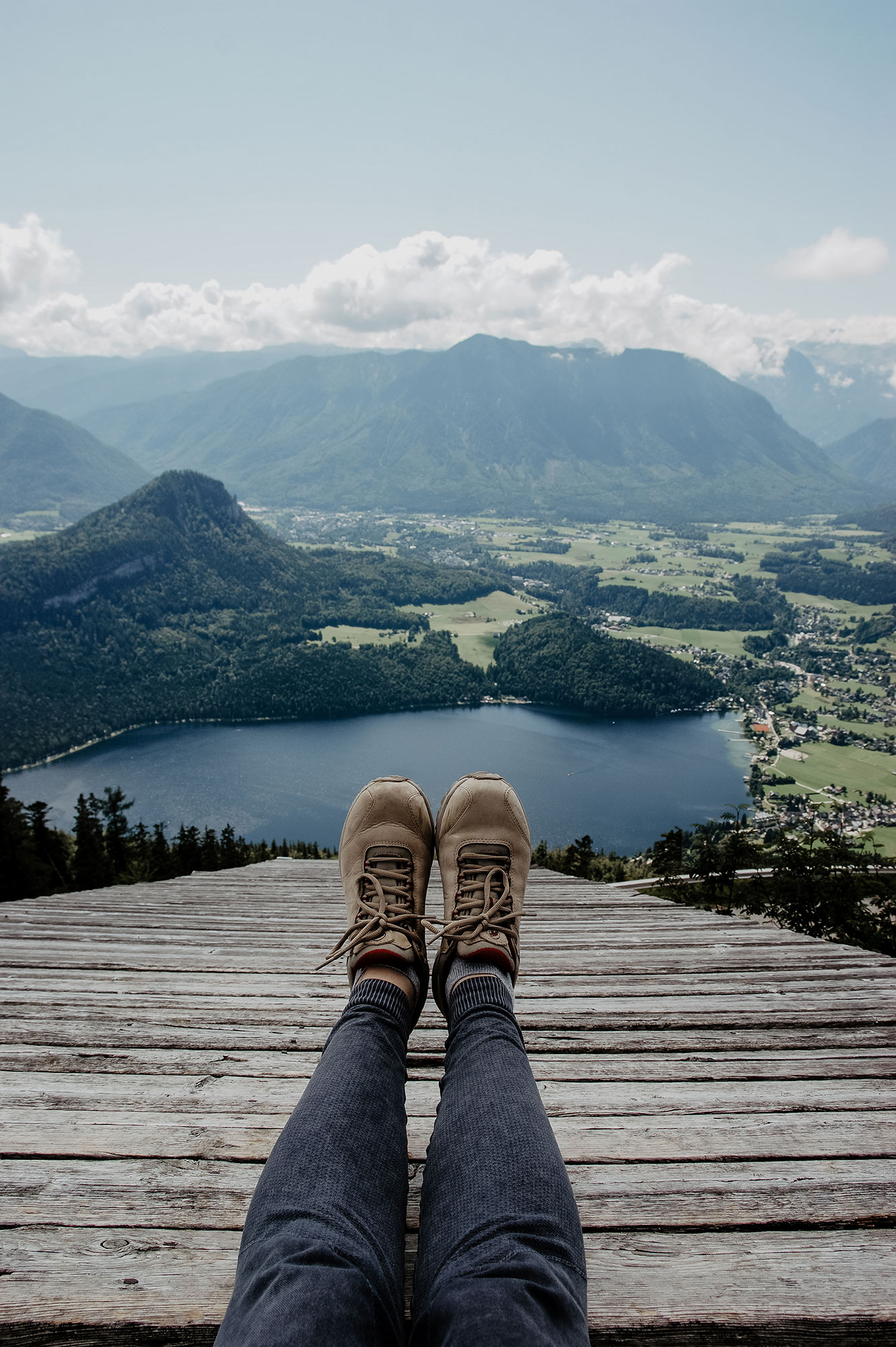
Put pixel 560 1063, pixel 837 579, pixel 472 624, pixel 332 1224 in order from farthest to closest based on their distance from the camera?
pixel 837 579
pixel 472 624
pixel 560 1063
pixel 332 1224

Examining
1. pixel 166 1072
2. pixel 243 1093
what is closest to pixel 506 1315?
pixel 243 1093

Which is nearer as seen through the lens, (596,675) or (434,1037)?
(434,1037)

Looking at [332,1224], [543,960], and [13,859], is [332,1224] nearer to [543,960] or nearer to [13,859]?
[543,960]

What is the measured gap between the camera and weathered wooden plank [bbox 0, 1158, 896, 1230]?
4.62ft

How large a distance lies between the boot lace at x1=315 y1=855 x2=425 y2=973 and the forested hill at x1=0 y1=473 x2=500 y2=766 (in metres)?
83.0

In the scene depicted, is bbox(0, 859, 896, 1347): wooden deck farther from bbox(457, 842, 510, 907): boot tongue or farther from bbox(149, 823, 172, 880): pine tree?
bbox(149, 823, 172, 880): pine tree

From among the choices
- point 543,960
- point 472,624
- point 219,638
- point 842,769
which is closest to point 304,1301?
point 543,960

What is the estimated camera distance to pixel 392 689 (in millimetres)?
92625

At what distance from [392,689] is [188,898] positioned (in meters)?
87.9

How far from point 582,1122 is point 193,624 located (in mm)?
129393

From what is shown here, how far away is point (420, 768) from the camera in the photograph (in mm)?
63750

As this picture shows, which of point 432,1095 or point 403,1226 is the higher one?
point 403,1226

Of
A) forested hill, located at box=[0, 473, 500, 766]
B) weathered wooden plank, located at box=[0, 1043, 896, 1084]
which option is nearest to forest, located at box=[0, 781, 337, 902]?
weathered wooden plank, located at box=[0, 1043, 896, 1084]

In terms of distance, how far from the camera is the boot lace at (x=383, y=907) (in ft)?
7.91
